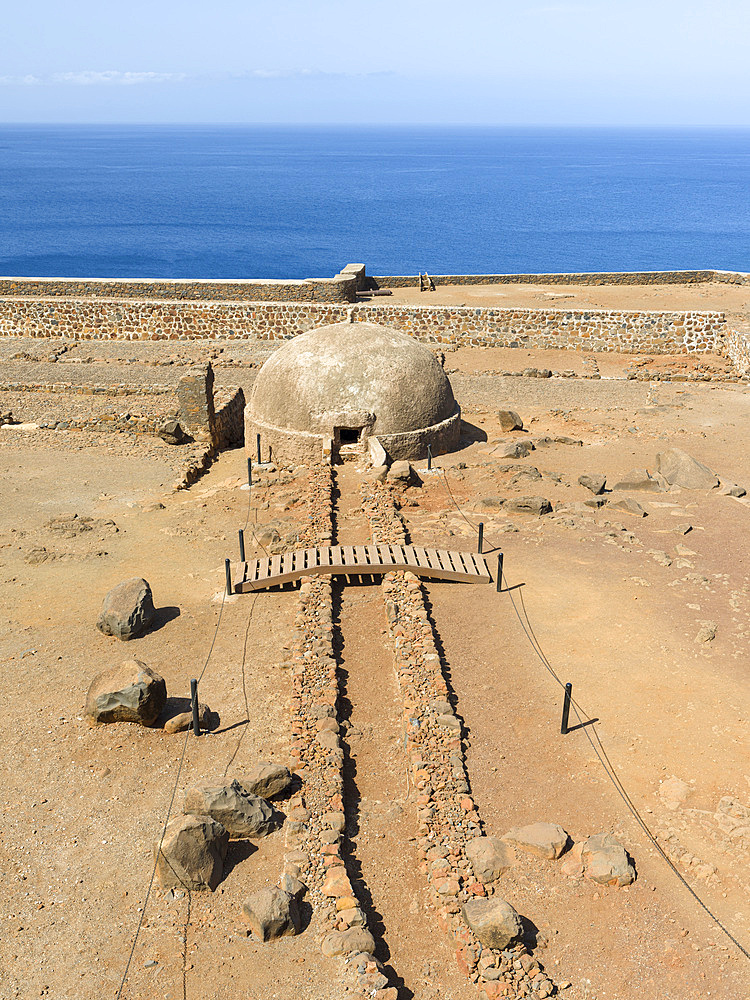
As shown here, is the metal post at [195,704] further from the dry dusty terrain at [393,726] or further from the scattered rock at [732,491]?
the scattered rock at [732,491]

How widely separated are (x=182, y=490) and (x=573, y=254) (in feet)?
221

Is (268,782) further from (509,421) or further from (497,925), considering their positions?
(509,421)

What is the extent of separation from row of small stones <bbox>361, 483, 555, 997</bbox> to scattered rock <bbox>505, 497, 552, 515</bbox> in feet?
11.1

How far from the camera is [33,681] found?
9.83m

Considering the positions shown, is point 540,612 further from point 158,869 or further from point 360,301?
point 360,301

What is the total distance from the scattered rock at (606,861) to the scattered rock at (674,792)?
80 cm

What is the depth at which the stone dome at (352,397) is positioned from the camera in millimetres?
16859

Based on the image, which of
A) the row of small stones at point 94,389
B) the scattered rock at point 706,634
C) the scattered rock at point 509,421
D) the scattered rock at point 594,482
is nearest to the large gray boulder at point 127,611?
the scattered rock at point 706,634

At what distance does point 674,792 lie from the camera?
7855 millimetres

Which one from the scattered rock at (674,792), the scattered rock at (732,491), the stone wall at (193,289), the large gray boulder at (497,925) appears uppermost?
the stone wall at (193,289)

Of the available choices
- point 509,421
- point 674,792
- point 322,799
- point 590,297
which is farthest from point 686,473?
point 590,297

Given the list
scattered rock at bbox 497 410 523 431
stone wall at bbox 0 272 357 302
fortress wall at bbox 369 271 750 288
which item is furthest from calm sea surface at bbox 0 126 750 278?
scattered rock at bbox 497 410 523 431

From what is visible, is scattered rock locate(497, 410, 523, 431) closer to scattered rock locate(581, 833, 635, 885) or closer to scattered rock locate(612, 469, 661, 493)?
scattered rock locate(612, 469, 661, 493)

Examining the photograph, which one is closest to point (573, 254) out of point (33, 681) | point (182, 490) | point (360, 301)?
point (360, 301)
